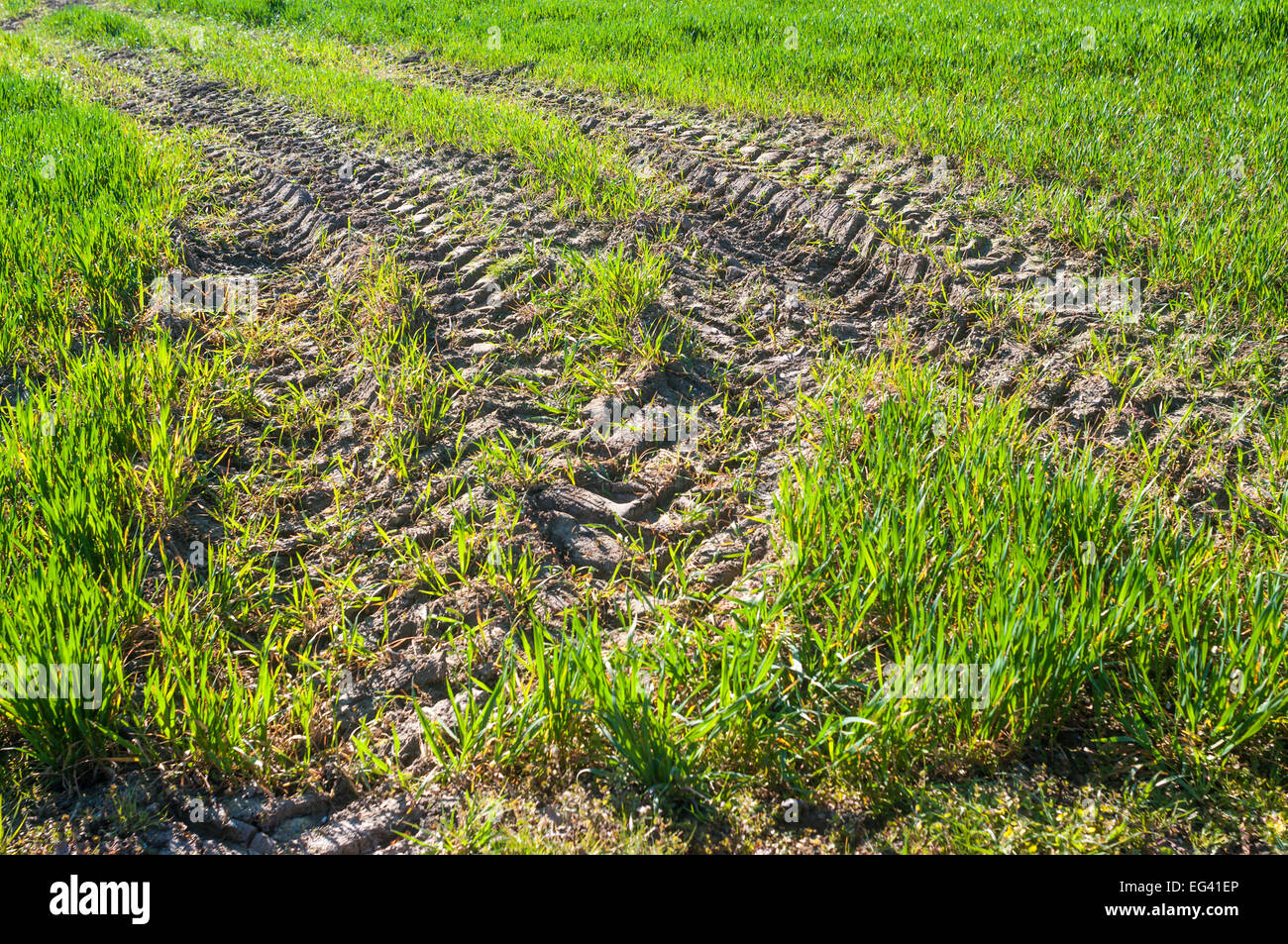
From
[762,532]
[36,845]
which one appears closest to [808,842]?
[762,532]

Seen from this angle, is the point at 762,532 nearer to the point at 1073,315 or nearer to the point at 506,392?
the point at 506,392

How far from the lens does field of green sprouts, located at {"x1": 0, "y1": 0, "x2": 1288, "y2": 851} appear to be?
65.9 inches

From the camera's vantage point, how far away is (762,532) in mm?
2406

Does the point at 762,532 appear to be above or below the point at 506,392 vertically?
below

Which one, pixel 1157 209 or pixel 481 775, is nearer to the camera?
pixel 481 775

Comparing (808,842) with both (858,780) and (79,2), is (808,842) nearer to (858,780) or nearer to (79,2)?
(858,780)

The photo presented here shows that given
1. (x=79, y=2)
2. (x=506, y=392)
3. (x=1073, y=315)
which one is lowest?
(x=506, y=392)

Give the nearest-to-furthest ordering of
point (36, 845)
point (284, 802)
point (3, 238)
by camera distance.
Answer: point (36, 845) → point (284, 802) → point (3, 238)

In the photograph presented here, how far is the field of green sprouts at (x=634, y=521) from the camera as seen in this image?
65.9 inches

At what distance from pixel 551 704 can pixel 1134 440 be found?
2.01 metres

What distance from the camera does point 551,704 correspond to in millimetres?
1776

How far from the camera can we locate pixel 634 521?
2504 mm
